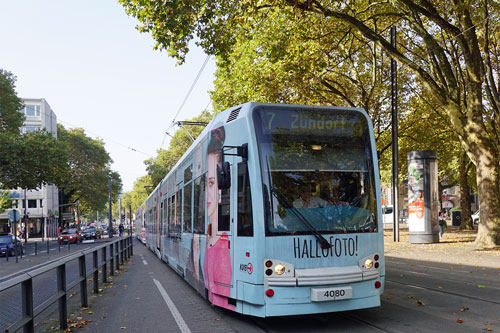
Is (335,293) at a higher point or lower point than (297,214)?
lower

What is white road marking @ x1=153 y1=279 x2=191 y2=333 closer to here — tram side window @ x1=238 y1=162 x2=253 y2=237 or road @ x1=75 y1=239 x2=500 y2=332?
road @ x1=75 y1=239 x2=500 y2=332

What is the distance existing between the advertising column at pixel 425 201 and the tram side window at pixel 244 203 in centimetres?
1741

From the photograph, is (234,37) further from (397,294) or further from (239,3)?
(397,294)

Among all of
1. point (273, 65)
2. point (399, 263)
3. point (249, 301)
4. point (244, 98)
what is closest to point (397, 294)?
point (249, 301)

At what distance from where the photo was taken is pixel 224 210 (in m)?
7.42

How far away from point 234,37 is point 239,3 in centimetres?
385

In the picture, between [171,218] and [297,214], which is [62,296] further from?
[171,218]

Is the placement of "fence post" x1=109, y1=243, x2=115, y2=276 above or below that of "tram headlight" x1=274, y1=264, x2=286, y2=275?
below

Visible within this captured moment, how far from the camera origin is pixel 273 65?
2028cm

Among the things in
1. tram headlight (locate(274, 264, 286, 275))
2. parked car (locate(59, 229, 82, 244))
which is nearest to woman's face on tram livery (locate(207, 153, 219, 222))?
tram headlight (locate(274, 264, 286, 275))

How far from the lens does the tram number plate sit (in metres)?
6.23

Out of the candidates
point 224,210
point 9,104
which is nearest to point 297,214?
point 224,210

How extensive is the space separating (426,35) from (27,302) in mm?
16227

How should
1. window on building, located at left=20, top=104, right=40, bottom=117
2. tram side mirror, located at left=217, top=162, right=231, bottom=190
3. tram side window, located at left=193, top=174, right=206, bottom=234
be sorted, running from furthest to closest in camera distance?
window on building, located at left=20, top=104, right=40, bottom=117 → tram side window, located at left=193, top=174, right=206, bottom=234 → tram side mirror, located at left=217, top=162, right=231, bottom=190
